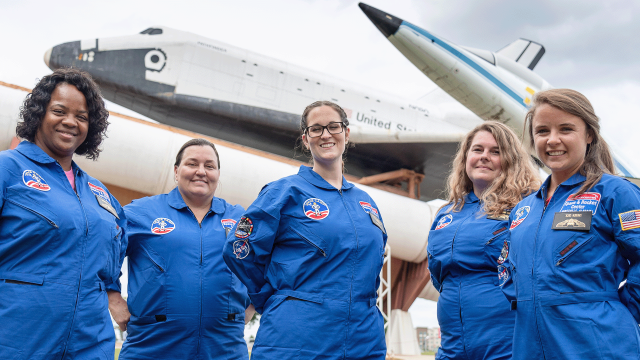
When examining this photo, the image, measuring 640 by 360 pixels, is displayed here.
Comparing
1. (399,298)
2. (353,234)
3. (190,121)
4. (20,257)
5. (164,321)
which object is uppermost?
(190,121)

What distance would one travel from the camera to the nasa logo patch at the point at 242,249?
8.29 feet

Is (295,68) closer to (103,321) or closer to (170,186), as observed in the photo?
(170,186)

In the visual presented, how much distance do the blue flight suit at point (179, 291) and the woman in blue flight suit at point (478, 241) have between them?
53.7 inches

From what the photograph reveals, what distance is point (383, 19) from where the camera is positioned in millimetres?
13125

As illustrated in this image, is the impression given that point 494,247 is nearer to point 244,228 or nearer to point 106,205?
point 244,228

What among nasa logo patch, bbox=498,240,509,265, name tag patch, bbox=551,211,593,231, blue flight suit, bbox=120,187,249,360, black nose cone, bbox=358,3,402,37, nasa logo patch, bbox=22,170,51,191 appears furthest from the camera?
black nose cone, bbox=358,3,402,37

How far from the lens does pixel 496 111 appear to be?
48.8 ft

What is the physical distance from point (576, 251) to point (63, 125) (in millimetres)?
2504

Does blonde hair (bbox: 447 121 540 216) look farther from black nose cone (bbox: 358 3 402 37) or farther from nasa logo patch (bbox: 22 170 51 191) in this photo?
black nose cone (bbox: 358 3 402 37)

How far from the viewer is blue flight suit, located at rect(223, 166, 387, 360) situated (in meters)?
2.28

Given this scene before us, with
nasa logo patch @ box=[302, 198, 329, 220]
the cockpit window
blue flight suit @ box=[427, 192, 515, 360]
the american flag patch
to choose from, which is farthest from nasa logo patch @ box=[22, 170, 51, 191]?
the cockpit window

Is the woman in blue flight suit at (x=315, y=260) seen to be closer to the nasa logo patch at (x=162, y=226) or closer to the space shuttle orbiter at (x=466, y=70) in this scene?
the nasa logo patch at (x=162, y=226)

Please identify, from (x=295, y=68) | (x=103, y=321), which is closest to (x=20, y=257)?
(x=103, y=321)

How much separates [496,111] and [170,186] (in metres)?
10.4
